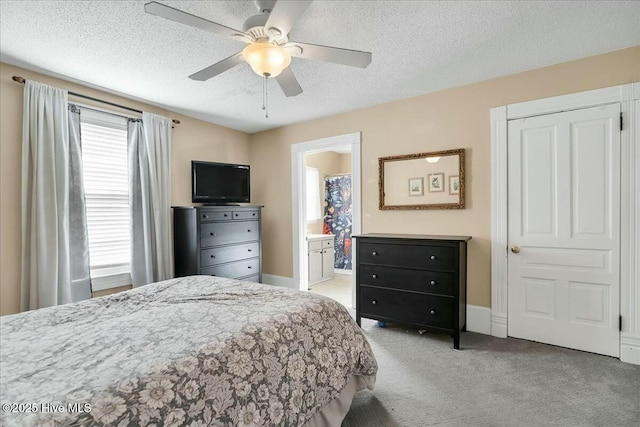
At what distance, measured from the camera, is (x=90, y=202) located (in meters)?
3.09

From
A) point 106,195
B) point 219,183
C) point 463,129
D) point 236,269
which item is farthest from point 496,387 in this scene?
point 106,195

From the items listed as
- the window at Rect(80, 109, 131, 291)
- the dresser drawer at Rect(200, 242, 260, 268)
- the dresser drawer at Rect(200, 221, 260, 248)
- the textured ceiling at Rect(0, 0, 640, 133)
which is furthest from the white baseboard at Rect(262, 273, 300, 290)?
the textured ceiling at Rect(0, 0, 640, 133)

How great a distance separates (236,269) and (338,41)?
2910 millimetres

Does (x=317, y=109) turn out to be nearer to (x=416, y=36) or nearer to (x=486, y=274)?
(x=416, y=36)

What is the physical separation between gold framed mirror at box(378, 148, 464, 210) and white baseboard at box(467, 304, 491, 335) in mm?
1047

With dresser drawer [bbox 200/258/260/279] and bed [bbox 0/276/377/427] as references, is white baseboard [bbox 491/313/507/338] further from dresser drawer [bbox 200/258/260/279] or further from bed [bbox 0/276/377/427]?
dresser drawer [bbox 200/258/260/279]

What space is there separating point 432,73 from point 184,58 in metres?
2.19

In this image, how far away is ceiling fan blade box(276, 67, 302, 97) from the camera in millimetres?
2049

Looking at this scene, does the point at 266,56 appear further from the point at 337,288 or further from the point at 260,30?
the point at 337,288

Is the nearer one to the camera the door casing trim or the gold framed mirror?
the door casing trim

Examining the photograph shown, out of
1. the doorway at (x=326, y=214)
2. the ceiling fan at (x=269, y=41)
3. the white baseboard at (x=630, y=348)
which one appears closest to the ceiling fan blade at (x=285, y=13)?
the ceiling fan at (x=269, y=41)

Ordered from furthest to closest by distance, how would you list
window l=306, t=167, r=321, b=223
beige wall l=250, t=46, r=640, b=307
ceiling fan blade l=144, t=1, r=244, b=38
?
1. window l=306, t=167, r=321, b=223
2. beige wall l=250, t=46, r=640, b=307
3. ceiling fan blade l=144, t=1, r=244, b=38

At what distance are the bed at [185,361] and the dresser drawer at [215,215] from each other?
166cm

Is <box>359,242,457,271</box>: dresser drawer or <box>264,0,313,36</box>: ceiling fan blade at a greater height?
<box>264,0,313,36</box>: ceiling fan blade
